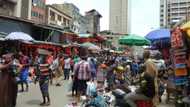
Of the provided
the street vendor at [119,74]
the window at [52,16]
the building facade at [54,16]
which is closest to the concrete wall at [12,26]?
the street vendor at [119,74]

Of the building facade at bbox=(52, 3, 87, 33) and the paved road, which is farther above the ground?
the building facade at bbox=(52, 3, 87, 33)

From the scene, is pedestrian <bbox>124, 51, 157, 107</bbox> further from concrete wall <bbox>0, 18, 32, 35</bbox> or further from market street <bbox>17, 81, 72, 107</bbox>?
concrete wall <bbox>0, 18, 32, 35</bbox>

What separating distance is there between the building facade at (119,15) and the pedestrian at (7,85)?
129485 millimetres

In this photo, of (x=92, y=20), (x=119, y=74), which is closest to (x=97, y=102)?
(x=119, y=74)

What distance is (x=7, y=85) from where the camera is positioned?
29.0 ft

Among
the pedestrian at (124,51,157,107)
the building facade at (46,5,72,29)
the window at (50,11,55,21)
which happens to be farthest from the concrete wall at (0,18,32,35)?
Answer: the window at (50,11,55,21)

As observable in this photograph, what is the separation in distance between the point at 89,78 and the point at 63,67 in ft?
32.0

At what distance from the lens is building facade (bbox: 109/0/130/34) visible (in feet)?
461

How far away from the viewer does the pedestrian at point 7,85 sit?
872 centimetres

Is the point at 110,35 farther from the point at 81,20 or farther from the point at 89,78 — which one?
the point at 89,78

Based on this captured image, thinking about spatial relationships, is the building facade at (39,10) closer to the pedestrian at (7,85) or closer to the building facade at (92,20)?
the building facade at (92,20)

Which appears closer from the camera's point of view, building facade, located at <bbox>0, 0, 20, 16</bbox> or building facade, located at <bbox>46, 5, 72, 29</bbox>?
building facade, located at <bbox>0, 0, 20, 16</bbox>

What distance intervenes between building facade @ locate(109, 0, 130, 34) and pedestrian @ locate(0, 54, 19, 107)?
12949 centimetres

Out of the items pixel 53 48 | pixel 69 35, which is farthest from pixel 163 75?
pixel 69 35
